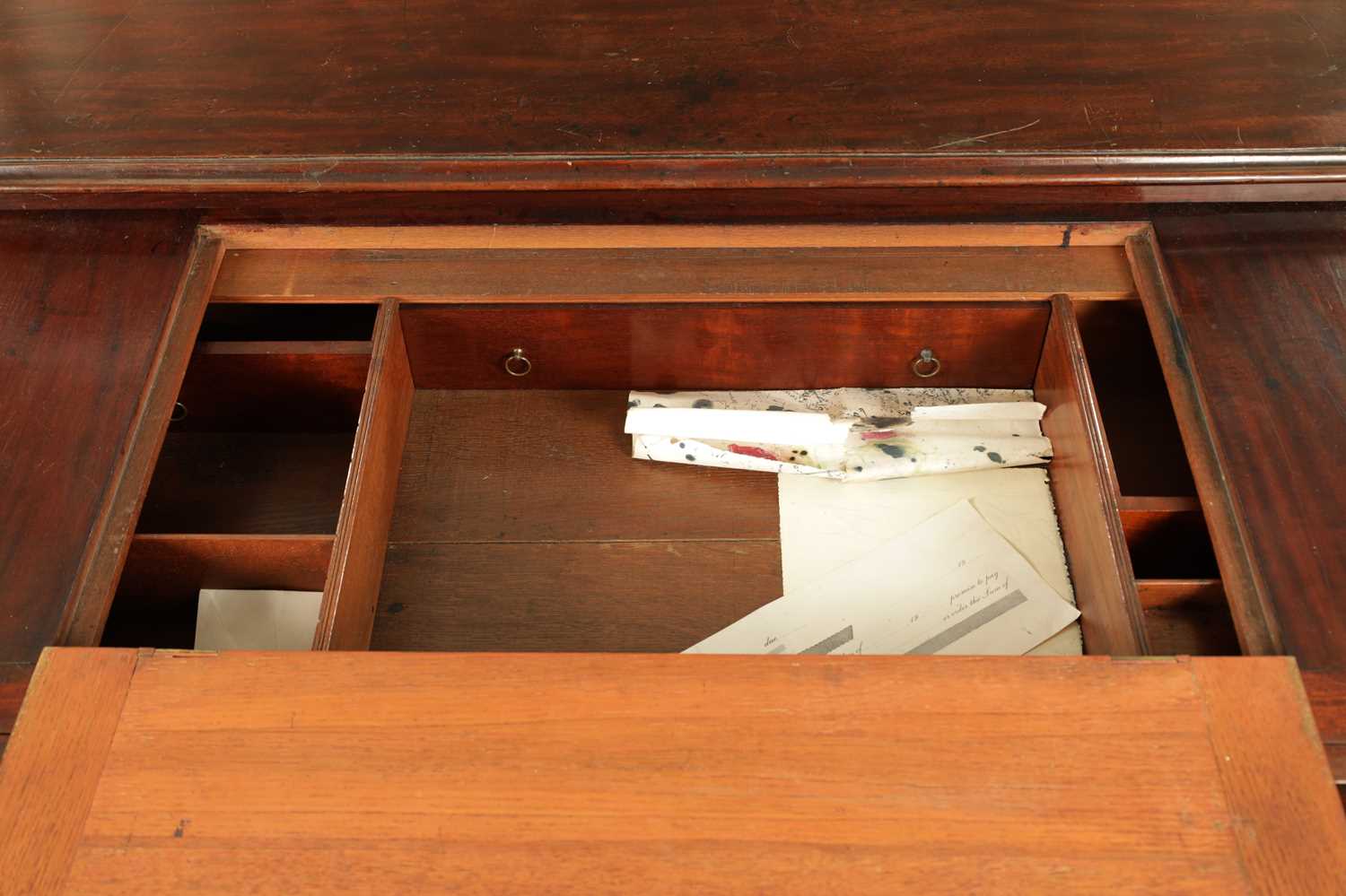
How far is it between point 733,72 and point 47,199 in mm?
718

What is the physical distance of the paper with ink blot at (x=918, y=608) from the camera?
1055mm

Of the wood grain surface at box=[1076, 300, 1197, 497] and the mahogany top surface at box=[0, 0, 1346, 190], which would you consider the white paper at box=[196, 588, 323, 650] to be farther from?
the wood grain surface at box=[1076, 300, 1197, 497]

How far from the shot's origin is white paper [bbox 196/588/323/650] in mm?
1080

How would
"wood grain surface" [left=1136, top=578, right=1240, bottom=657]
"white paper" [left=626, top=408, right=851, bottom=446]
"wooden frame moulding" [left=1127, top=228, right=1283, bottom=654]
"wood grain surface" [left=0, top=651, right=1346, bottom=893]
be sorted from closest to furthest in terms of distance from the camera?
"wood grain surface" [left=0, top=651, right=1346, bottom=893] → "wooden frame moulding" [left=1127, top=228, right=1283, bottom=654] → "wood grain surface" [left=1136, top=578, right=1240, bottom=657] → "white paper" [left=626, top=408, right=851, bottom=446]

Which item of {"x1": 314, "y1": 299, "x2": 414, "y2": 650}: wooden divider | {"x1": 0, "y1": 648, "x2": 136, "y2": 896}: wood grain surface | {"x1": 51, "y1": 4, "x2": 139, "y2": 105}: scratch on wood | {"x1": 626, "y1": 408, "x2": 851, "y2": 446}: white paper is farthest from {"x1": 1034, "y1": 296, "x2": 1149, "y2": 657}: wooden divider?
{"x1": 51, "y1": 4, "x2": 139, "y2": 105}: scratch on wood

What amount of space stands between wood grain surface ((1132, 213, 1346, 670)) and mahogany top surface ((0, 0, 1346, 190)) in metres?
0.08

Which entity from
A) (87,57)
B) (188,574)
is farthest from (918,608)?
(87,57)

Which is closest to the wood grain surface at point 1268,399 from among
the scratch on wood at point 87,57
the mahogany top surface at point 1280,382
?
the mahogany top surface at point 1280,382

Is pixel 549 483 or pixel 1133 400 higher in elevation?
pixel 1133 400

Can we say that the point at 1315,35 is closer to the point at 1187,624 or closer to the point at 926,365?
the point at 926,365

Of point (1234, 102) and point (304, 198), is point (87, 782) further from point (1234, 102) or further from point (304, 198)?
point (1234, 102)

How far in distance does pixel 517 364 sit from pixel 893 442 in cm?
41

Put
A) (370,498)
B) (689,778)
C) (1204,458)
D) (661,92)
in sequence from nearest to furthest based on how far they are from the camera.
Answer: (689,778) < (1204,458) < (370,498) < (661,92)

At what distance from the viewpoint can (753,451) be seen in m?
1.19
